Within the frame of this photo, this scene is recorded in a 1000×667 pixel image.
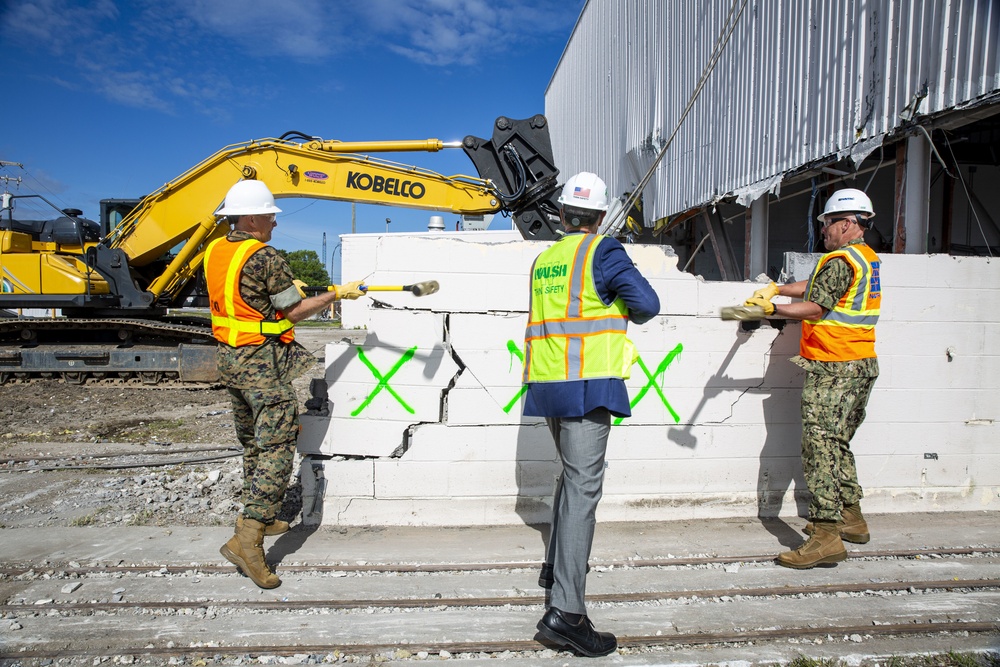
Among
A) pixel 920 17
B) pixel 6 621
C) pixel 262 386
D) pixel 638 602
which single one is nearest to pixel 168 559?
pixel 6 621

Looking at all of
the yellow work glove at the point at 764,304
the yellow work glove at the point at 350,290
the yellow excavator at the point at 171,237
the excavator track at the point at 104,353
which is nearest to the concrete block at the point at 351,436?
the yellow work glove at the point at 350,290

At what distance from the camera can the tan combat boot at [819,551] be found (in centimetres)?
322

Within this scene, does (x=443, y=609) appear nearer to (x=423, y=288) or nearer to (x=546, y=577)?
A: (x=546, y=577)

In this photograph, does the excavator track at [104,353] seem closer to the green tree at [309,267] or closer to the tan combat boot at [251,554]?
the tan combat boot at [251,554]

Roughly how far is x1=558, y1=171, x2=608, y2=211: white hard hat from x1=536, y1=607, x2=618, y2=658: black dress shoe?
1.67m

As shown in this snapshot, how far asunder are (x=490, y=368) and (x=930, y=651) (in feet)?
8.07

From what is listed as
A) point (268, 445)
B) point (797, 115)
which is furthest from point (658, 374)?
point (797, 115)

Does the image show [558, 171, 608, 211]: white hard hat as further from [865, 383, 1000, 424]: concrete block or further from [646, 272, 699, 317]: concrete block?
[865, 383, 1000, 424]: concrete block

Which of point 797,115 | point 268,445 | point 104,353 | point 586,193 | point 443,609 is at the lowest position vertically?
point 443,609

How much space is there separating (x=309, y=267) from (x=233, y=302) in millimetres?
48806

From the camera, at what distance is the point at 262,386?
10.2 feet

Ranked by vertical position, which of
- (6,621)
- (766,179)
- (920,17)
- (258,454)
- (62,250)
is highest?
(920,17)

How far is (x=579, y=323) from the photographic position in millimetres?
2531

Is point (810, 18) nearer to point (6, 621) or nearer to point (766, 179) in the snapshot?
point (766, 179)
